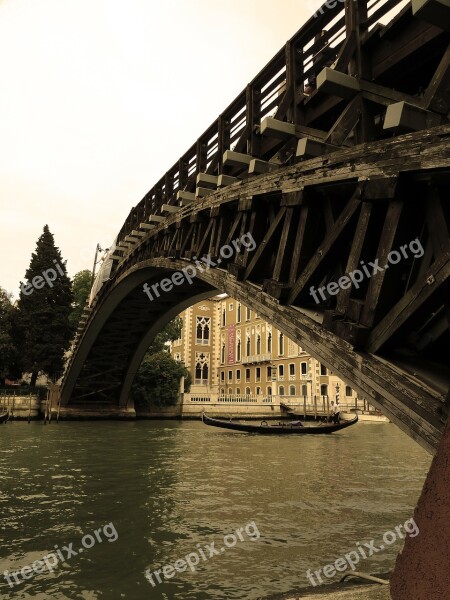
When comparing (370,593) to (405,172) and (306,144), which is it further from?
(306,144)

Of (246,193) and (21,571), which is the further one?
(246,193)

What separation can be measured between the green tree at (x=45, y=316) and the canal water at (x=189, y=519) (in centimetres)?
1807

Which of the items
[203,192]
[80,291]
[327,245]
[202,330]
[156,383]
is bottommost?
[156,383]

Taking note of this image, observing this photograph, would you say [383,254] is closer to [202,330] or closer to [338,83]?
[338,83]

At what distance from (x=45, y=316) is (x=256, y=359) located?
1876 centimetres

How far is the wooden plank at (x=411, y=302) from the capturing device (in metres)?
2.80

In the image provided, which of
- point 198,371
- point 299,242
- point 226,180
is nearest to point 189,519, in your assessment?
point 299,242

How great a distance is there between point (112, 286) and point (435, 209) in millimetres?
17085

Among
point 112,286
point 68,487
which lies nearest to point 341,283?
point 68,487

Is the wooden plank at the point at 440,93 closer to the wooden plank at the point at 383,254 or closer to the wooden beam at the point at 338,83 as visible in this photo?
the wooden plank at the point at 383,254

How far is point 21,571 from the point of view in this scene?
475cm

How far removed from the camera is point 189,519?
21.9ft

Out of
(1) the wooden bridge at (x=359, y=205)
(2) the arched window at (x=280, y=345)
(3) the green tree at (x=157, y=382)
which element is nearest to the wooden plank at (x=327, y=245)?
(1) the wooden bridge at (x=359, y=205)

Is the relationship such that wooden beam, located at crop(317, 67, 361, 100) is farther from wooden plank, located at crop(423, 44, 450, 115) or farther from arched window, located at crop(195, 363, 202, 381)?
arched window, located at crop(195, 363, 202, 381)
